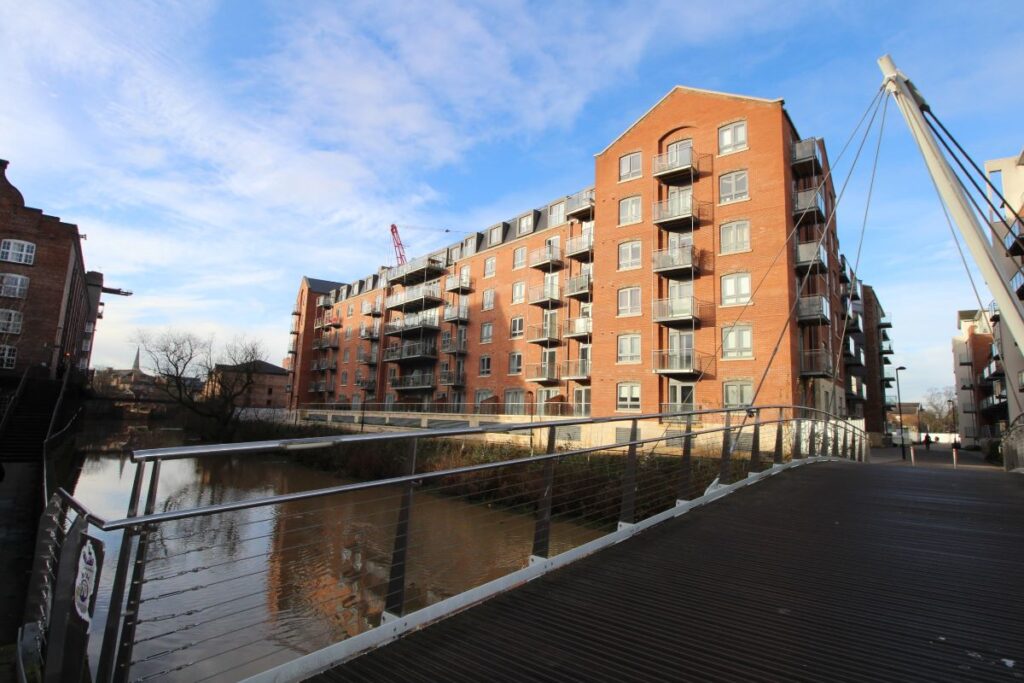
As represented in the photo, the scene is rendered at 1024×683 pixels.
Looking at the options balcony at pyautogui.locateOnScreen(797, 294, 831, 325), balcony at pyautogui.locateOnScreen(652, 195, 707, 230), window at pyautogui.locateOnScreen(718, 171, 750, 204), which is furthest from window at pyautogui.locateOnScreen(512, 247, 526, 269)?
balcony at pyautogui.locateOnScreen(797, 294, 831, 325)

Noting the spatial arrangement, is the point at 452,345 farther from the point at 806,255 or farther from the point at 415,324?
the point at 806,255

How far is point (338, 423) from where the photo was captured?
43.5m

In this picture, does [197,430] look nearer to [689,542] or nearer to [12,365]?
[12,365]

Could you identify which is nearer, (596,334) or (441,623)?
(441,623)

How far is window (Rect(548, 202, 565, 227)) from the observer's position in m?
34.8

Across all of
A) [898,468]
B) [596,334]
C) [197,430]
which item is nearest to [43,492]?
[898,468]

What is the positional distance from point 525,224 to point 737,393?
63.6 ft

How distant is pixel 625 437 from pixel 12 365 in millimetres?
32332

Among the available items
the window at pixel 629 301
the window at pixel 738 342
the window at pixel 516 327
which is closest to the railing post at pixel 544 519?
the window at pixel 738 342

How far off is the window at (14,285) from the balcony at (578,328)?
30.5 m

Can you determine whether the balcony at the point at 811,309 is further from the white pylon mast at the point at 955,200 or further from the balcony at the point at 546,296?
the balcony at the point at 546,296

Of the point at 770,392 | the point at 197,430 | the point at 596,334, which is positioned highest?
the point at 596,334

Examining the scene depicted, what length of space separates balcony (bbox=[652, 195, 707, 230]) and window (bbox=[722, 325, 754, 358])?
215 inches

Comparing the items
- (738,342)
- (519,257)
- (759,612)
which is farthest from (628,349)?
(759,612)
